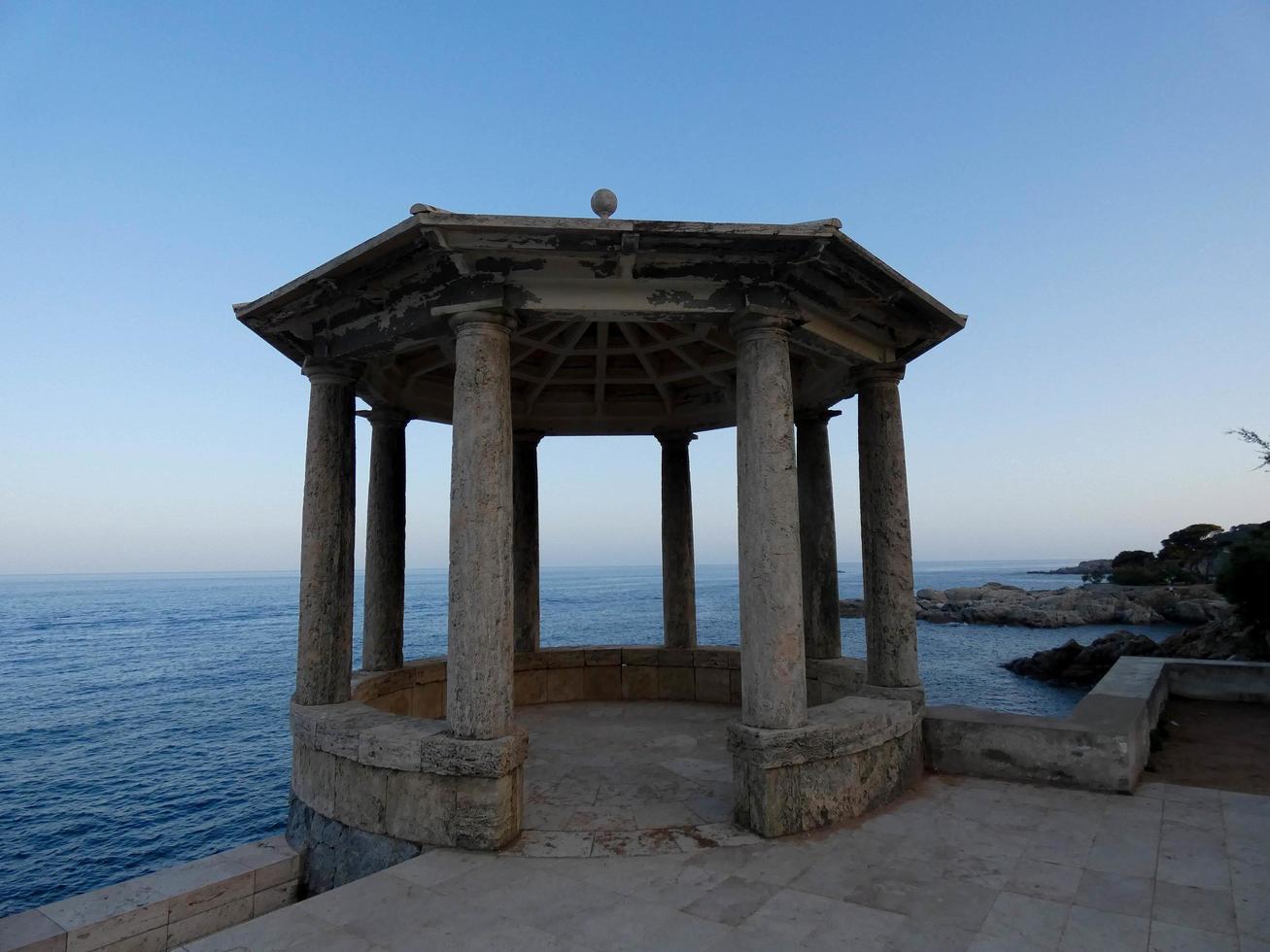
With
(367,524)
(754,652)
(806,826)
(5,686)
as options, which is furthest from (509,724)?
(5,686)

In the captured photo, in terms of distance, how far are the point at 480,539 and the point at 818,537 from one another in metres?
7.02

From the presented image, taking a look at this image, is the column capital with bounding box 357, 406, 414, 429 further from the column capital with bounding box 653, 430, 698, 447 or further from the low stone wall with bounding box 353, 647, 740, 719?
the column capital with bounding box 653, 430, 698, 447

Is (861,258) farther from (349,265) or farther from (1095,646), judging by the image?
(1095,646)

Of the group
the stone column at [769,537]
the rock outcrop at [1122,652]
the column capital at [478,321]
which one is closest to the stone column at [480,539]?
the column capital at [478,321]

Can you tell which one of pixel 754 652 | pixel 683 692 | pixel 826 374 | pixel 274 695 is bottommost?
pixel 274 695

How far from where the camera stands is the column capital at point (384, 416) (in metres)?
11.2

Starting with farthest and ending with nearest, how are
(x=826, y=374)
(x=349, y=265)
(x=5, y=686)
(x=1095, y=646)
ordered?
1. (x=5, y=686)
2. (x=1095, y=646)
3. (x=826, y=374)
4. (x=349, y=265)

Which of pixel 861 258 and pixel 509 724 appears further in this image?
pixel 861 258

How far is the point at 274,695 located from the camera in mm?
42250

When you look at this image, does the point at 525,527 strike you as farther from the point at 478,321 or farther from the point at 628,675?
the point at 478,321

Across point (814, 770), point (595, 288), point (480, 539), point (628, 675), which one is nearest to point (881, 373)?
point (595, 288)

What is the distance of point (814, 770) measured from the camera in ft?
22.1

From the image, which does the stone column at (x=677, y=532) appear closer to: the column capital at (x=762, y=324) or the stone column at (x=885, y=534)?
the stone column at (x=885, y=534)

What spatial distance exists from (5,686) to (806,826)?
6136cm
